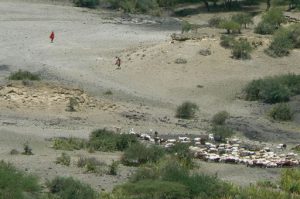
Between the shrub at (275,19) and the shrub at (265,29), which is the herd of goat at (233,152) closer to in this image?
the shrub at (265,29)

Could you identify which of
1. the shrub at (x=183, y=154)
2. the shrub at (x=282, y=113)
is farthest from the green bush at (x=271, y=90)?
the shrub at (x=183, y=154)

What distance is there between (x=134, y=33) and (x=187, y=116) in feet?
87.9

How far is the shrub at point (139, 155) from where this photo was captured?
2306cm

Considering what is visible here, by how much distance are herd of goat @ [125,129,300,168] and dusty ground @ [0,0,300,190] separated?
3.13ft

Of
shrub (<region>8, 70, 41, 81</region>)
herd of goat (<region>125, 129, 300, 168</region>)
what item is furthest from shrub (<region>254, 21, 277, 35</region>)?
herd of goat (<region>125, 129, 300, 168</region>)

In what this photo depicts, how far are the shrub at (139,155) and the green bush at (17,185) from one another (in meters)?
5.05

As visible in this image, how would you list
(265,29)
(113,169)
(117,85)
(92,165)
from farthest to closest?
(265,29) < (117,85) < (92,165) < (113,169)

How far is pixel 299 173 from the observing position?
71.7ft

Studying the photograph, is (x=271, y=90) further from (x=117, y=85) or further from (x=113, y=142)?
(x=113, y=142)

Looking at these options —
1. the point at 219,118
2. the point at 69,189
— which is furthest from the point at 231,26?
the point at 69,189

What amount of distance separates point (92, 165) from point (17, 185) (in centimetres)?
456

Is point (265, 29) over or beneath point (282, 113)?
over

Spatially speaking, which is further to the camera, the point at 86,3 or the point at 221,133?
the point at 86,3

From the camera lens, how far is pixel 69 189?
17.6 meters
